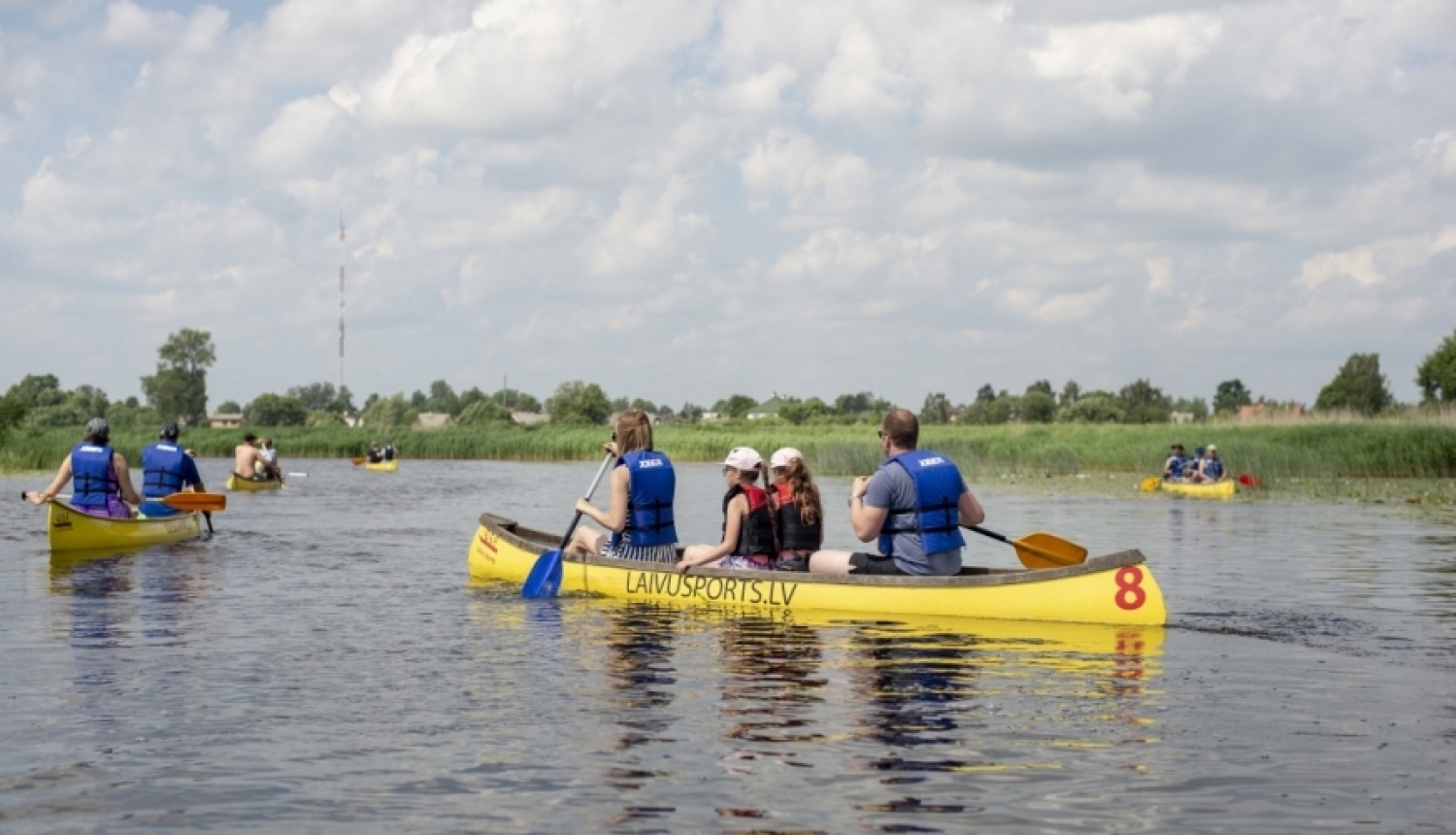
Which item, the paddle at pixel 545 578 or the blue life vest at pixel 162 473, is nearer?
the paddle at pixel 545 578

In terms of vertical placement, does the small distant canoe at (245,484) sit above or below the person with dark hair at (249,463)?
below

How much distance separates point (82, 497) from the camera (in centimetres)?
1778

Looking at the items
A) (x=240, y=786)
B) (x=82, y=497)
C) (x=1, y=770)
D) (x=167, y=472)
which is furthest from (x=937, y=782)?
(x=167, y=472)

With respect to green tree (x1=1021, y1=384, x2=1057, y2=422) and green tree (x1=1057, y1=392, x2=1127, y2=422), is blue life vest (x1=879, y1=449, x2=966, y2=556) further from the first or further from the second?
green tree (x1=1021, y1=384, x2=1057, y2=422)

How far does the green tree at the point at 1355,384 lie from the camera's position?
87938mm

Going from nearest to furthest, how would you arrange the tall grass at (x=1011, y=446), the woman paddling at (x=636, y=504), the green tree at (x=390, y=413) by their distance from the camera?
1. the woman paddling at (x=636, y=504)
2. the tall grass at (x=1011, y=446)
3. the green tree at (x=390, y=413)

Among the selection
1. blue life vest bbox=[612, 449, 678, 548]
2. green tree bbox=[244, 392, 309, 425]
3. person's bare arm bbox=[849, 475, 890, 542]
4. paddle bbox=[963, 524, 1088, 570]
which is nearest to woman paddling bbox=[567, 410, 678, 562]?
blue life vest bbox=[612, 449, 678, 548]

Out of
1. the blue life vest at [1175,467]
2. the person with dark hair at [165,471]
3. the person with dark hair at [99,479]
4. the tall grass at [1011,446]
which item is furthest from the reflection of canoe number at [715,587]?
the tall grass at [1011,446]

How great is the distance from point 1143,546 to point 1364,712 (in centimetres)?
1212

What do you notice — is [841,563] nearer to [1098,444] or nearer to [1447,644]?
[1447,644]

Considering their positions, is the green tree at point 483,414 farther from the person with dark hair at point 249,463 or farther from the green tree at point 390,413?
the person with dark hair at point 249,463

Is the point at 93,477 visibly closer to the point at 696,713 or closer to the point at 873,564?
the point at 873,564

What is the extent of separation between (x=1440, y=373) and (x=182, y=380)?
318ft

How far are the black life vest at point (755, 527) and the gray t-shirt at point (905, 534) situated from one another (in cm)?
119
